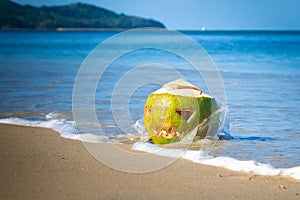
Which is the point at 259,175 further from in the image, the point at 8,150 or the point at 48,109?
the point at 48,109

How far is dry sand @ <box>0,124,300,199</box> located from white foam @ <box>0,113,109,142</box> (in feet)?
2.63

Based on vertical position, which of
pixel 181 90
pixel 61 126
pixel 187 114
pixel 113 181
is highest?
pixel 181 90

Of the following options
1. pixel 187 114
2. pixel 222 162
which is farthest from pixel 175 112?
pixel 222 162

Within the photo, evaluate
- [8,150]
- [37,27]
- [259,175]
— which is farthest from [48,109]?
[37,27]

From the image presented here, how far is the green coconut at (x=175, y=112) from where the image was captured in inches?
208

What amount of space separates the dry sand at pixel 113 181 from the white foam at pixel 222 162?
0.14 m

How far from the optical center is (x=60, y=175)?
429 cm

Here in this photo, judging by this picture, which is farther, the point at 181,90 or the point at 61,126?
the point at 61,126

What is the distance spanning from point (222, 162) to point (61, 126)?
2.69 m

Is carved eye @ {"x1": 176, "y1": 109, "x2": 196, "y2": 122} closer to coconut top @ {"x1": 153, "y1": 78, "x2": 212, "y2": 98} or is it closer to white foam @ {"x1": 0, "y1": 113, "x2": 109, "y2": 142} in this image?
coconut top @ {"x1": 153, "y1": 78, "x2": 212, "y2": 98}

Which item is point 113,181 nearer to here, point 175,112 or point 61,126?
point 175,112

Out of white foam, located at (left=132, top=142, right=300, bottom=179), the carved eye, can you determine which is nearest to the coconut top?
the carved eye

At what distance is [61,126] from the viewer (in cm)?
674

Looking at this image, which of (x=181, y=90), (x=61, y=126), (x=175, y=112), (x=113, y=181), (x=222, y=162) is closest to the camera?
(x=113, y=181)
